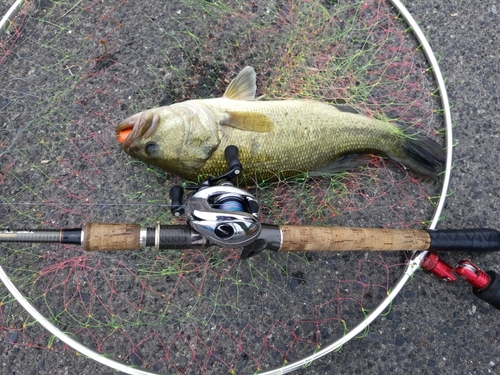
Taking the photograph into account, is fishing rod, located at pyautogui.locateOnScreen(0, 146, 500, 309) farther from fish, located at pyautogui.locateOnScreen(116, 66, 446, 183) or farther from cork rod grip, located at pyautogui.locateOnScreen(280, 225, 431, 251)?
fish, located at pyautogui.locateOnScreen(116, 66, 446, 183)

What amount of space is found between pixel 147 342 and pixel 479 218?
2279mm

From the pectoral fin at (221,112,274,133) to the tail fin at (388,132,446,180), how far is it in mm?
824

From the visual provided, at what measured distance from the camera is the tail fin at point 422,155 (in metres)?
2.64

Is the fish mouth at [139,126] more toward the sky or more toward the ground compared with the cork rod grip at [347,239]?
more toward the sky

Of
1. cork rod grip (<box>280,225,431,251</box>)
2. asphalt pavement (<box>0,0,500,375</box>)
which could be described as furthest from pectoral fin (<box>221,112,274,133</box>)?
asphalt pavement (<box>0,0,500,375</box>)

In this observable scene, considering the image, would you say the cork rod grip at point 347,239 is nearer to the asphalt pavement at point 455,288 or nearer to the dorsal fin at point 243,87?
the asphalt pavement at point 455,288

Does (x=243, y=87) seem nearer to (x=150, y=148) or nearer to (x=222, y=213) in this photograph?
(x=150, y=148)

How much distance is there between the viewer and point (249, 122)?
2477 mm

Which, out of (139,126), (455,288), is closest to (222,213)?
(139,126)

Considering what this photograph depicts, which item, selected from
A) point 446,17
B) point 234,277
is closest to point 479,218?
point 446,17

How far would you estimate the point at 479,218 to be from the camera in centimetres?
284

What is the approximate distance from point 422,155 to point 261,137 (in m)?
1.02

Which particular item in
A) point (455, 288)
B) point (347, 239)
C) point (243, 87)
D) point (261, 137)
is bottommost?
point (455, 288)

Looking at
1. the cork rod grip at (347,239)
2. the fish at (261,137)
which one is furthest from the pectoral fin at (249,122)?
the cork rod grip at (347,239)
